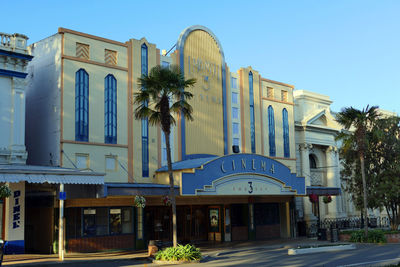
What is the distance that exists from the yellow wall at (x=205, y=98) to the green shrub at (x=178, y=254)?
35.3 ft

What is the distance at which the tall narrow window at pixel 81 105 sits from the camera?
1102 inches

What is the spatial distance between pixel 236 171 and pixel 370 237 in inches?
420

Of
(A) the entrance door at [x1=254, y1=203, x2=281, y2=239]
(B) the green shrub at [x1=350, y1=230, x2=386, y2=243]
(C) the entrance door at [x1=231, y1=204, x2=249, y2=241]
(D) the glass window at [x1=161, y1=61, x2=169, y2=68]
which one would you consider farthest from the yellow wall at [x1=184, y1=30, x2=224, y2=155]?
(B) the green shrub at [x1=350, y1=230, x2=386, y2=243]

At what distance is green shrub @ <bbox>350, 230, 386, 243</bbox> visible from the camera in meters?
32.0

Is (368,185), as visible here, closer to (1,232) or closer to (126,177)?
(126,177)

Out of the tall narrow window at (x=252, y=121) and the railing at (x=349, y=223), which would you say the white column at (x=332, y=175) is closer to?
the railing at (x=349, y=223)

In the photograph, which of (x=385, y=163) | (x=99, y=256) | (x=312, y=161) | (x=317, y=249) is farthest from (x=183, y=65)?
(x=312, y=161)

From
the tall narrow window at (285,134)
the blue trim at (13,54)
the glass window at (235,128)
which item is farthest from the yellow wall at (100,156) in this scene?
the tall narrow window at (285,134)

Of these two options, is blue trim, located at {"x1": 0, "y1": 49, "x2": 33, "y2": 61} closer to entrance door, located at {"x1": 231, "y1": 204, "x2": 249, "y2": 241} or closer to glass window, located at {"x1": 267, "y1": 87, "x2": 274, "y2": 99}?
entrance door, located at {"x1": 231, "y1": 204, "x2": 249, "y2": 241}

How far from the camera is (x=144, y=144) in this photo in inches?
1220

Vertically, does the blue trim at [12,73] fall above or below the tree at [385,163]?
above

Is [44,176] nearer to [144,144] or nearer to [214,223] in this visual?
[144,144]

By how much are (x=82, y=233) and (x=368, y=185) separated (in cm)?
2172

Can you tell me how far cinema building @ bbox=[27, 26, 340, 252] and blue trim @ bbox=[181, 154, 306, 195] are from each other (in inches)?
2.5
